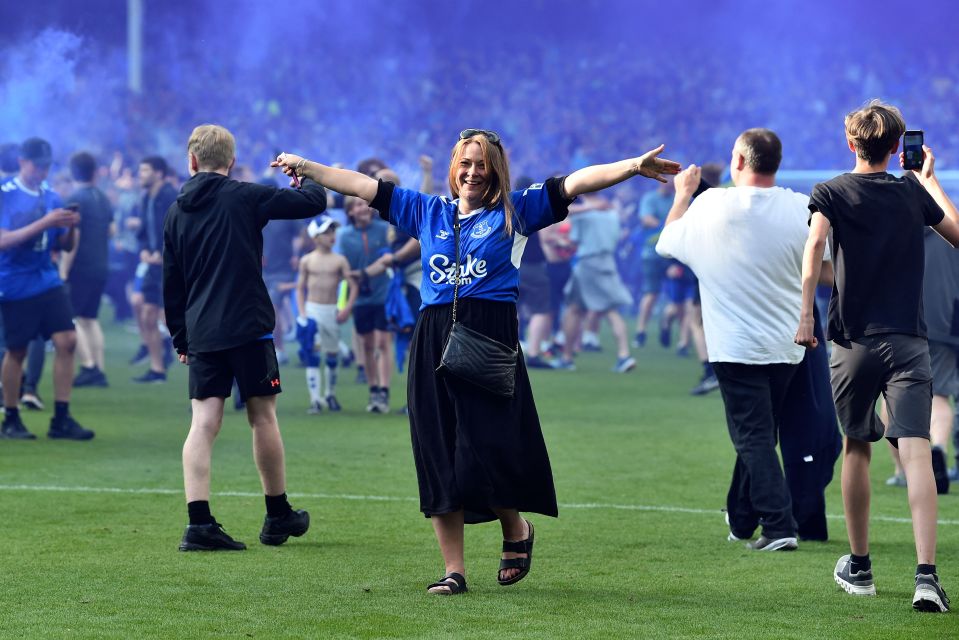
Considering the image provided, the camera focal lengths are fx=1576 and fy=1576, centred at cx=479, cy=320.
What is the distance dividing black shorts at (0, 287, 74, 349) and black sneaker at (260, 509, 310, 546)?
4.48 meters

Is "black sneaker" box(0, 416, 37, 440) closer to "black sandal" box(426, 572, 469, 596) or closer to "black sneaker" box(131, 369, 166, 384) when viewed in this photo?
"black sneaker" box(131, 369, 166, 384)

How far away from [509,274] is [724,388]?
5.53 ft

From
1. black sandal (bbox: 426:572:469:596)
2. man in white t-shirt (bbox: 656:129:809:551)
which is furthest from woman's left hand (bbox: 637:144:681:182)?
black sandal (bbox: 426:572:469:596)

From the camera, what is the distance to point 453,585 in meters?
5.58

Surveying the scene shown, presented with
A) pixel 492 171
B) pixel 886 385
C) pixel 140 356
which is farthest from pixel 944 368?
pixel 140 356

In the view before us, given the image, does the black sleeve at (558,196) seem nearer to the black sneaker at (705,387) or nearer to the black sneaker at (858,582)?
the black sneaker at (858,582)

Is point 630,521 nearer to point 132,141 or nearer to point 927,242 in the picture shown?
point 927,242

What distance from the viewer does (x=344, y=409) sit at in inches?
511

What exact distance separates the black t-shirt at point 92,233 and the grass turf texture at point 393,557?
11.0 feet

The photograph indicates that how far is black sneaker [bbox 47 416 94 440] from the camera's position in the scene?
418 inches

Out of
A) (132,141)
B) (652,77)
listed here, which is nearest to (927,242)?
(132,141)

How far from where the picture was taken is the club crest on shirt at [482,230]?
18.1 feet

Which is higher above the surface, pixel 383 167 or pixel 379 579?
pixel 383 167

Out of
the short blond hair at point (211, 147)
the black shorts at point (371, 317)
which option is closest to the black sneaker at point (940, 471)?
the short blond hair at point (211, 147)
